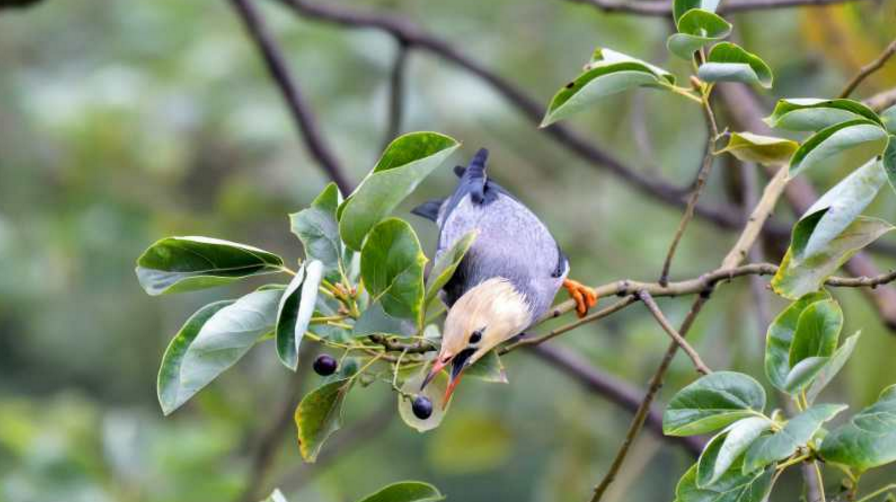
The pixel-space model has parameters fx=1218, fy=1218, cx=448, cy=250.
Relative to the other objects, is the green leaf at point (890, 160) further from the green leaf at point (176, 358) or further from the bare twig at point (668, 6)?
the bare twig at point (668, 6)

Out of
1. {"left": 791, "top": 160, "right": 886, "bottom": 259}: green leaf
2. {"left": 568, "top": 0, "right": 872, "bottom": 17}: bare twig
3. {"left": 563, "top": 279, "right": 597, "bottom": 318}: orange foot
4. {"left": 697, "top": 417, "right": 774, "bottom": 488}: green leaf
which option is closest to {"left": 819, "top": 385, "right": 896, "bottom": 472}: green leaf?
{"left": 697, "top": 417, "right": 774, "bottom": 488}: green leaf

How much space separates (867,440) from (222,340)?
110cm

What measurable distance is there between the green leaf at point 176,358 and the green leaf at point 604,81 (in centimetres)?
71

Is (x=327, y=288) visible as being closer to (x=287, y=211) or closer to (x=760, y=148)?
(x=760, y=148)

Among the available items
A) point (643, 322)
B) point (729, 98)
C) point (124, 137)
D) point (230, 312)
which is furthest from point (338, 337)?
point (124, 137)

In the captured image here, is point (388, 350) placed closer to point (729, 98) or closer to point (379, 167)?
point (379, 167)

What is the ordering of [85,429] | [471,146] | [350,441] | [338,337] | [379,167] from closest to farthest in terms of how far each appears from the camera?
[379,167] < [338,337] < [350,441] < [85,429] < [471,146]

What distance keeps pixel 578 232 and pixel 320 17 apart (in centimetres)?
199

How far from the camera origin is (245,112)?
670 cm

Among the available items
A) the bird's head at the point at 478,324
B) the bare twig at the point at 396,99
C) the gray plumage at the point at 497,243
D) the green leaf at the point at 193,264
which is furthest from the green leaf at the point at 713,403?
the bare twig at the point at 396,99

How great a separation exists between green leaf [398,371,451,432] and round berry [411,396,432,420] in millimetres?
19

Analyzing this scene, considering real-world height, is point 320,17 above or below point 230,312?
below

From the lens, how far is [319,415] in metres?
2.41

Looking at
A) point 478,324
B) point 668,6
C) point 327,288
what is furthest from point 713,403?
point 668,6
